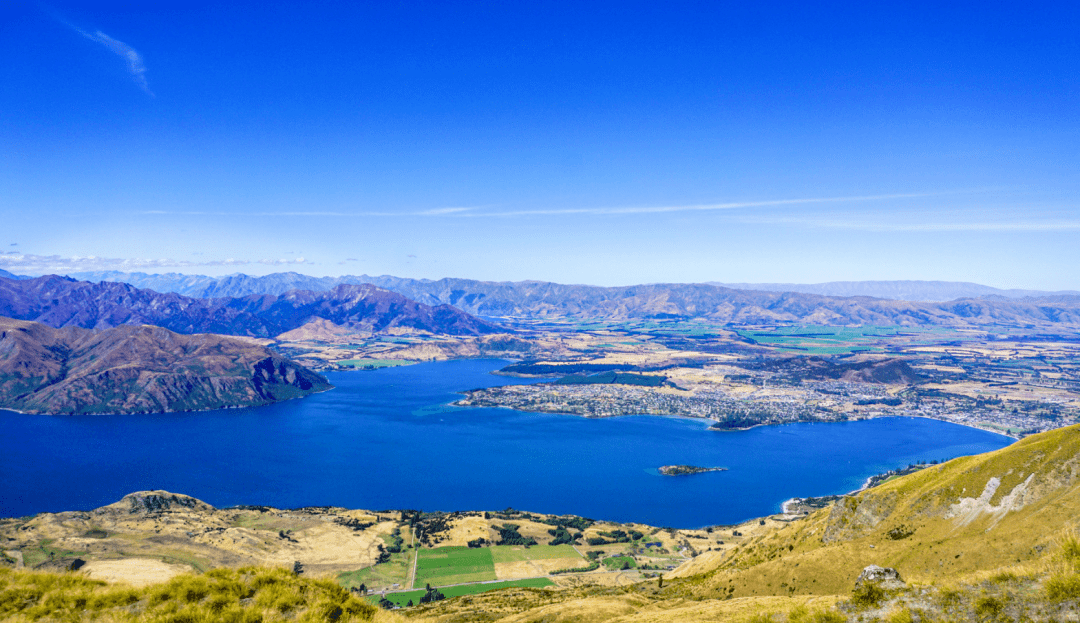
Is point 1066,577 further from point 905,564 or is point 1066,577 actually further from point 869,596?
point 905,564

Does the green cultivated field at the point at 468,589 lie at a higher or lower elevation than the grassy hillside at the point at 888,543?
lower

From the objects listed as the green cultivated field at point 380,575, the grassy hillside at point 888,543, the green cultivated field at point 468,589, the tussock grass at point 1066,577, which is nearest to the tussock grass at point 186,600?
the tussock grass at point 1066,577

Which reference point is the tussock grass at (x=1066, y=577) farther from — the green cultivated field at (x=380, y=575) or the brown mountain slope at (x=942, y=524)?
the green cultivated field at (x=380, y=575)

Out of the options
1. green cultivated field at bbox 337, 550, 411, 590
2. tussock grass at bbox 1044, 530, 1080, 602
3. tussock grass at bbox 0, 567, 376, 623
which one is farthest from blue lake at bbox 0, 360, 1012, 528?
tussock grass at bbox 0, 567, 376, 623

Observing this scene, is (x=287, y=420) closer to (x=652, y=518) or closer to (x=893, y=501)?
(x=652, y=518)

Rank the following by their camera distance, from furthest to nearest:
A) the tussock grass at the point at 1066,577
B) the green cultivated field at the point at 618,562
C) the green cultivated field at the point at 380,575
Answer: the green cultivated field at the point at 618,562 → the green cultivated field at the point at 380,575 → the tussock grass at the point at 1066,577

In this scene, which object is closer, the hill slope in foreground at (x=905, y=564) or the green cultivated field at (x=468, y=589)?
the hill slope in foreground at (x=905, y=564)
